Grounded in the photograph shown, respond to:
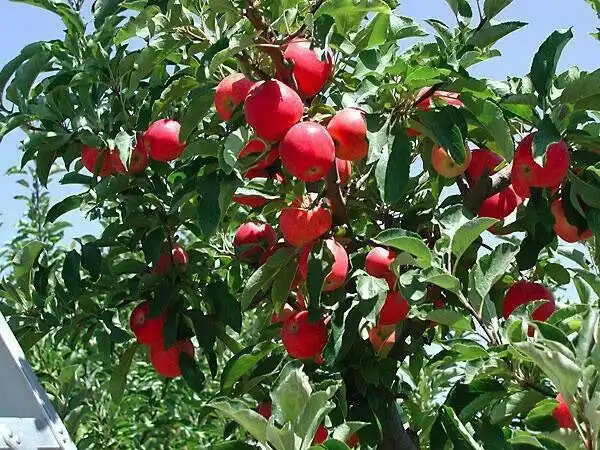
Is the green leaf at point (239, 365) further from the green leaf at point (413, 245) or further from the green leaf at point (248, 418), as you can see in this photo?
the green leaf at point (248, 418)

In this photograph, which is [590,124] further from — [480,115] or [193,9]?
[193,9]

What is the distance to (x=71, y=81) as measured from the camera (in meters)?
2.26

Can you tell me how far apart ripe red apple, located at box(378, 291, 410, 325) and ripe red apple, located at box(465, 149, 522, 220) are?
0.87 feet

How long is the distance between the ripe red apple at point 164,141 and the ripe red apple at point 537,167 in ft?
2.50

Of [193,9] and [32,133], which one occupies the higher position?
[193,9]

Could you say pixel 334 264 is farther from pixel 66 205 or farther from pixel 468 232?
pixel 66 205

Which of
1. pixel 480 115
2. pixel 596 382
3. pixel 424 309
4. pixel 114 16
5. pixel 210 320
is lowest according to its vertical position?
pixel 210 320

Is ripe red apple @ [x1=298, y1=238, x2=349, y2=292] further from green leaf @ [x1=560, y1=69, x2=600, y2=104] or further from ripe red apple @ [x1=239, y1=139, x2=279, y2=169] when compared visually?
green leaf @ [x1=560, y1=69, x2=600, y2=104]

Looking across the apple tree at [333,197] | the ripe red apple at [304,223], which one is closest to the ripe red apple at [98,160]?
the apple tree at [333,197]

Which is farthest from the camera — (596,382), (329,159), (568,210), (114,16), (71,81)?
(114,16)

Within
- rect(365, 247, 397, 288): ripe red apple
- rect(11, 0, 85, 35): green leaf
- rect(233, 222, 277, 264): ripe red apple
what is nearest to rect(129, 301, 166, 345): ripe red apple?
rect(233, 222, 277, 264): ripe red apple

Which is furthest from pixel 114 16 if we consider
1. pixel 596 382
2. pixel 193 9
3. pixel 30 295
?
pixel 596 382

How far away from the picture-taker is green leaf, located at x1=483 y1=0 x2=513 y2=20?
209 cm

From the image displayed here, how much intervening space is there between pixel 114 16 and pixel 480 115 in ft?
3.62
